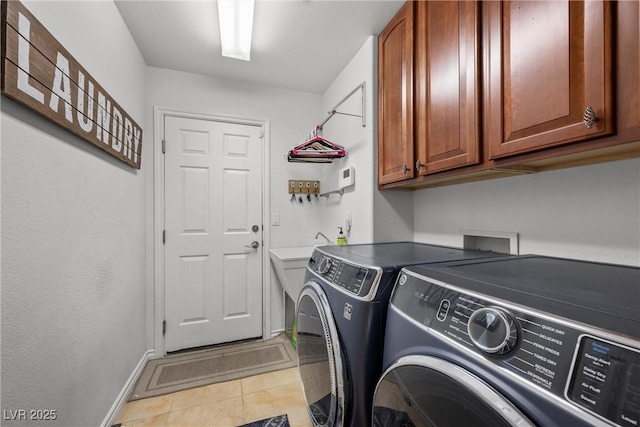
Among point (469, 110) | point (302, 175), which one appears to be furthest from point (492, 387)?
point (302, 175)

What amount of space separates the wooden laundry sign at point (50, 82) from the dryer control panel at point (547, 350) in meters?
1.42

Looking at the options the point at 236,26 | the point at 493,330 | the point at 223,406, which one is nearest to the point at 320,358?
the point at 493,330

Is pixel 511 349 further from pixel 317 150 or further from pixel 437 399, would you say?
pixel 317 150

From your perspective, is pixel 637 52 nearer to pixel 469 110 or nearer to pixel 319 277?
pixel 469 110

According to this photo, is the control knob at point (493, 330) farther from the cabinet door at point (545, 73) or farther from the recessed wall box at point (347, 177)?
the recessed wall box at point (347, 177)

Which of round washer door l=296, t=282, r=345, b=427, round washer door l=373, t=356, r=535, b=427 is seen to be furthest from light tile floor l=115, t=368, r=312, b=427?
round washer door l=373, t=356, r=535, b=427

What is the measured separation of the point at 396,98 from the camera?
1622 mm

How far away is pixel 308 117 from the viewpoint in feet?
9.04

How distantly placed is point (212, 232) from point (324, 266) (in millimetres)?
1597

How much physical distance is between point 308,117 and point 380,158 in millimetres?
1286

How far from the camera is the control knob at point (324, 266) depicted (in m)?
1.16

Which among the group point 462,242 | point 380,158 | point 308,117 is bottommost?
point 462,242

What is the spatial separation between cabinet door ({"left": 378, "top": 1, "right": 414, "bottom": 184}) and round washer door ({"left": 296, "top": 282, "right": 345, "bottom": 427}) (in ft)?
2.94

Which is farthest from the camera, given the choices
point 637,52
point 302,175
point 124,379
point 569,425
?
point 302,175
